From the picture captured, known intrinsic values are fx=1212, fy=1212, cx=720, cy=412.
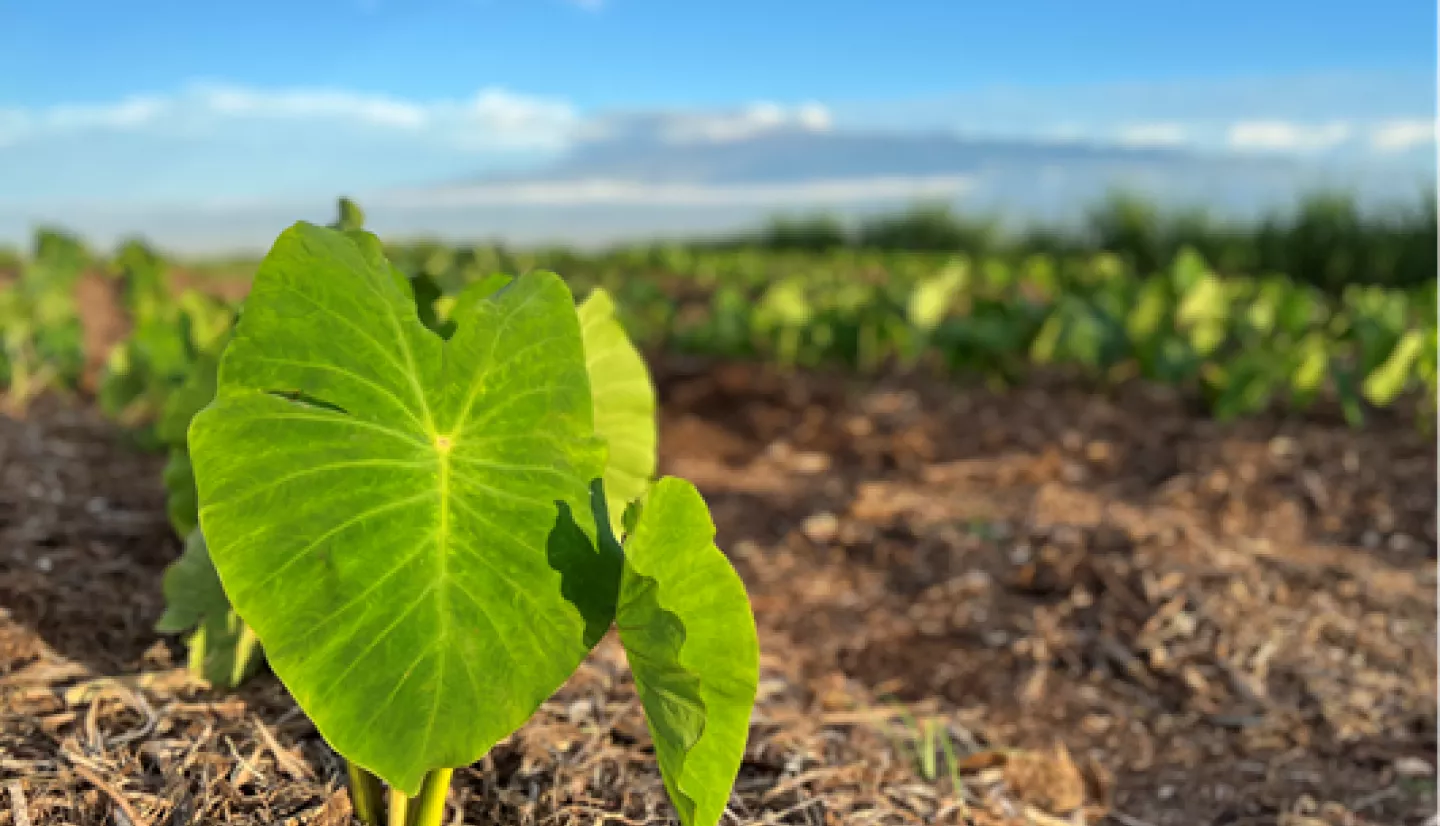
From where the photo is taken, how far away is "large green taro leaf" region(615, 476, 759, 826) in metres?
1.16

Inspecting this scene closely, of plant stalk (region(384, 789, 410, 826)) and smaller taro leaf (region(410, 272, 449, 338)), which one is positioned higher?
smaller taro leaf (region(410, 272, 449, 338))

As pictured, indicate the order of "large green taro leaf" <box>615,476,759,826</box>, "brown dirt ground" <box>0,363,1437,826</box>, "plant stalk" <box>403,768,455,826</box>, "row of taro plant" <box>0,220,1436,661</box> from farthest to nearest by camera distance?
"row of taro plant" <box>0,220,1436,661</box>, "brown dirt ground" <box>0,363,1437,826</box>, "plant stalk" <box>403,768,455,826</box>, "large green taro leaf" <box>615,476,759,826</box>

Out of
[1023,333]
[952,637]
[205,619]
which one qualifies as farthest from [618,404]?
[1023,333]

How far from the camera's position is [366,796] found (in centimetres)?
147

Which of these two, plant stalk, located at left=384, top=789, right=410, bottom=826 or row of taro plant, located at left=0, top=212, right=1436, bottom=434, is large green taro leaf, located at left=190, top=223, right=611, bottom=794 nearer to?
plant stalk, located at left=384, top=789, right=410, bottom=826

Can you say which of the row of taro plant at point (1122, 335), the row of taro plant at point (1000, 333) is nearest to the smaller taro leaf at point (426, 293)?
the row of taro plant at point (1000, 333)

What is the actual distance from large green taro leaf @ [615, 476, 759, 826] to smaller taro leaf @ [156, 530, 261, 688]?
73cm

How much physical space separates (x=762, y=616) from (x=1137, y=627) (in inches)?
37.5

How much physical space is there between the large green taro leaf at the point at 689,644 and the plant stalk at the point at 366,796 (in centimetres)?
45

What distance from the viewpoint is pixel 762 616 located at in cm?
323

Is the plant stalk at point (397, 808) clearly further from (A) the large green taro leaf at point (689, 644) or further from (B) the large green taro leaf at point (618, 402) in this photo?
(B) the large green taro leaf at point (618, 402)

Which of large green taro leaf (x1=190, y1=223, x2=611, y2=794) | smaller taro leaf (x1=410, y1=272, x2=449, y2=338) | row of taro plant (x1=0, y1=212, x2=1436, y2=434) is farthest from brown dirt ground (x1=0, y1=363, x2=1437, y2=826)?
smaller taro leaf (x1=410, y1=272, x2=449, y2=338)

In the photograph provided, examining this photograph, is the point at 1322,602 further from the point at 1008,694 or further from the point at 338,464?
the point at 338,464

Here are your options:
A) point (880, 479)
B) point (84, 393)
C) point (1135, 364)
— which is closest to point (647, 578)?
point (880, 479)
